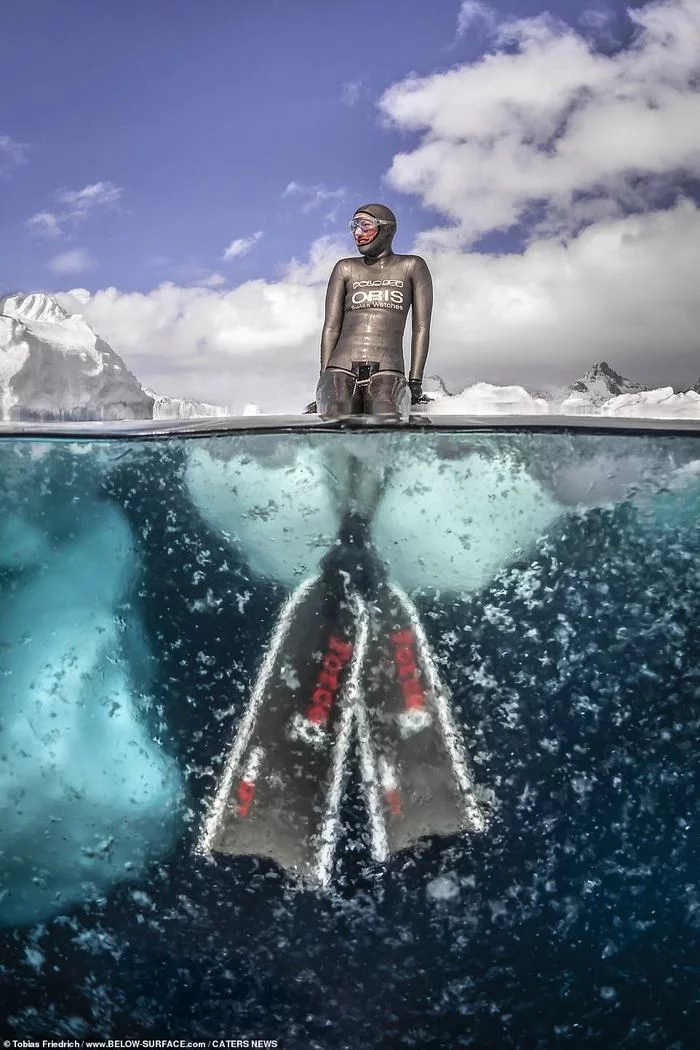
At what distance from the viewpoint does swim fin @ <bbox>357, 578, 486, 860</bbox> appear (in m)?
3.10

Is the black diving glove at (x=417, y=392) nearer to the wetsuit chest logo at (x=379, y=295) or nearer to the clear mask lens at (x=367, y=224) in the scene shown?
the wetsuit chest logo at (x=379, y=295)

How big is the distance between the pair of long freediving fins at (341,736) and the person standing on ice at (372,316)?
111 centimetres

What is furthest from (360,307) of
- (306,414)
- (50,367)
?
(50,367)

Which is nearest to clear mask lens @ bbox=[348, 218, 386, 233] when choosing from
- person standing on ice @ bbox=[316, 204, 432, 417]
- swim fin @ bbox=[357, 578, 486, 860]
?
person standing on ice @ bbox=[316, 204, 432, 417]

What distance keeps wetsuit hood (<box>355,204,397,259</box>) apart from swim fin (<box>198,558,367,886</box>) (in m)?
1.87

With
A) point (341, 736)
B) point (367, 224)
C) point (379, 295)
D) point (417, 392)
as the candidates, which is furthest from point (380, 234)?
point (341, 736)

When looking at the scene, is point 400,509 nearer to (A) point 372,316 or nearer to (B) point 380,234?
(A) point 372,316

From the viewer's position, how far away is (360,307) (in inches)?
170

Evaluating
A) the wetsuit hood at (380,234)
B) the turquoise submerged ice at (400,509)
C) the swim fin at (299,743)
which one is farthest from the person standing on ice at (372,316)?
the swim fin at (299,743)

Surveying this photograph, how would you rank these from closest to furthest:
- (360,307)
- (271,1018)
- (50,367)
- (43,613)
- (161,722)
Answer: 1. (271,1018)
2. (161,722)
3. (43,613)
4. (360,307)
5. (50,367)

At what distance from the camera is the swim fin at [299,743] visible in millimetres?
3111

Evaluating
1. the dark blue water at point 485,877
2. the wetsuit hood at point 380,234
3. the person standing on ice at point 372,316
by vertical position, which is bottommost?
the dark blue water at point 485,877

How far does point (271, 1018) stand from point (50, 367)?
33327mm

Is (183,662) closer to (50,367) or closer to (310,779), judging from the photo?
(310,779)
